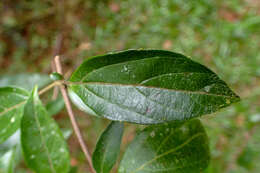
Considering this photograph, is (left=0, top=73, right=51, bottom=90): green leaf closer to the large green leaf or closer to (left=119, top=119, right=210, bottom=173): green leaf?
the large green leaf

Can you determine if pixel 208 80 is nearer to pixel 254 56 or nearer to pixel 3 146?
pixel 3 146

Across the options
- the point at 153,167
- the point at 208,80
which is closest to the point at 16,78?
the point at 153,167

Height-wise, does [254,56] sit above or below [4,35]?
below

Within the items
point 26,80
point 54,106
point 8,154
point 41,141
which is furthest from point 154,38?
point 41,141

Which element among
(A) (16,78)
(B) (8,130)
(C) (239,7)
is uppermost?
(C) (239,7)

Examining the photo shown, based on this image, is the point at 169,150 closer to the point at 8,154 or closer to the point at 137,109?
the point at 137,109

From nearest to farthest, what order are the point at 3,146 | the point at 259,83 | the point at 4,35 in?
the point at 3,146, the point at 259,83, the point at 4,35
